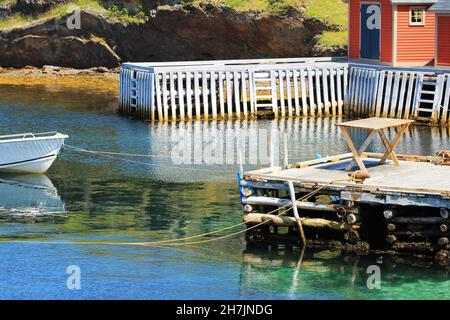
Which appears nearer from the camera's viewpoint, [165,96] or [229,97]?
[165,96]

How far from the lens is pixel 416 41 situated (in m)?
59.2

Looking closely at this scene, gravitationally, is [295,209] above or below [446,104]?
below

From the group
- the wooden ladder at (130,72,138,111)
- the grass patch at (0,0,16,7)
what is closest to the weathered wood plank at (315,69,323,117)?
the wooden ladder at (130,72,138,111)

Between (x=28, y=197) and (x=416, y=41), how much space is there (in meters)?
23.4

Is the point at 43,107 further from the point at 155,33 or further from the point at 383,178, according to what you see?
the point at 383,178

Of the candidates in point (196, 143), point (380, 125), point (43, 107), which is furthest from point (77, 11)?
point (380, 125)

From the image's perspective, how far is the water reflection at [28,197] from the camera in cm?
3950

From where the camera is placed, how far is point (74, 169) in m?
46.1

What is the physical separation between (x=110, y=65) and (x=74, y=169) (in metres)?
28.1

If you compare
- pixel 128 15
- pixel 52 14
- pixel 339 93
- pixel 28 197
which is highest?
pixel 52 14

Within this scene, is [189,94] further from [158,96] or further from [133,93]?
[133,93]

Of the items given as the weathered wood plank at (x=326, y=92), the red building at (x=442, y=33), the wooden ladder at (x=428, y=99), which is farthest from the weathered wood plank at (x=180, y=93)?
the red building at (x=442, y=33)

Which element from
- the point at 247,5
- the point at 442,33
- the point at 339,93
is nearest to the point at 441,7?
the point at 442,33
